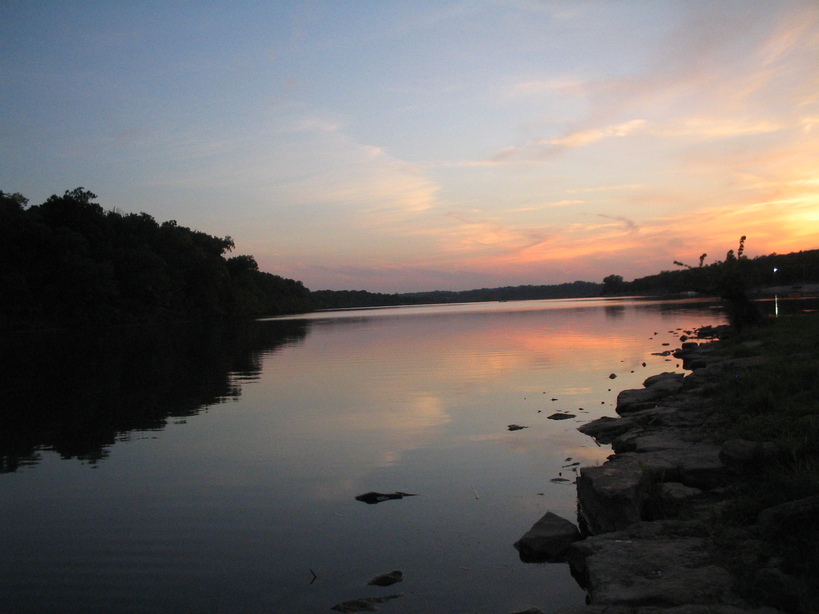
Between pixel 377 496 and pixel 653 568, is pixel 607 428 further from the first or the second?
pixel 653 568

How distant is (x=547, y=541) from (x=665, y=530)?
1.34 m

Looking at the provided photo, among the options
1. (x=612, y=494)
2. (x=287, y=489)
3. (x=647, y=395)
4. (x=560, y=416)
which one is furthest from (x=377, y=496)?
(x=647, y=395)

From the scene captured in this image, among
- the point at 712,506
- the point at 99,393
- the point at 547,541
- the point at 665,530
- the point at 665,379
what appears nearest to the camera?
the point at 665,530

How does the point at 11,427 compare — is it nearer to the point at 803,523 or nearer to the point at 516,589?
the point at 516,589

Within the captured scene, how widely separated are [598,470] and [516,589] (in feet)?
7.86

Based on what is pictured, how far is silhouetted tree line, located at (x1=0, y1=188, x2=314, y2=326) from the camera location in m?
62.7

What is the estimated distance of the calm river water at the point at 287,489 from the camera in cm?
648

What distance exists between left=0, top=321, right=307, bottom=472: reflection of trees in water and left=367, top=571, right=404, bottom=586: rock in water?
25.4 feet

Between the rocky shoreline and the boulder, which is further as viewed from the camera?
the boulder

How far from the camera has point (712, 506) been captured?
6973 mm

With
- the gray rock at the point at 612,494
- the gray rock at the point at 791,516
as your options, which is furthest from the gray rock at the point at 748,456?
the gray rock at the point at 791,516

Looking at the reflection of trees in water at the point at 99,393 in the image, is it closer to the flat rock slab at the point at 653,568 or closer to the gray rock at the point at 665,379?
the flat rock slab at the point at 653,568

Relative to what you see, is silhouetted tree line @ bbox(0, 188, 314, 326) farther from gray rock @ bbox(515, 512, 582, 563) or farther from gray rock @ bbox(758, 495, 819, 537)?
gray rock @ bbox(758, 495, 819, 537)

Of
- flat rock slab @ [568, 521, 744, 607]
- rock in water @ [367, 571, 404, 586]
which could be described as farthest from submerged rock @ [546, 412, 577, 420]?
rock in water @ [367, 571, 404, 586]
